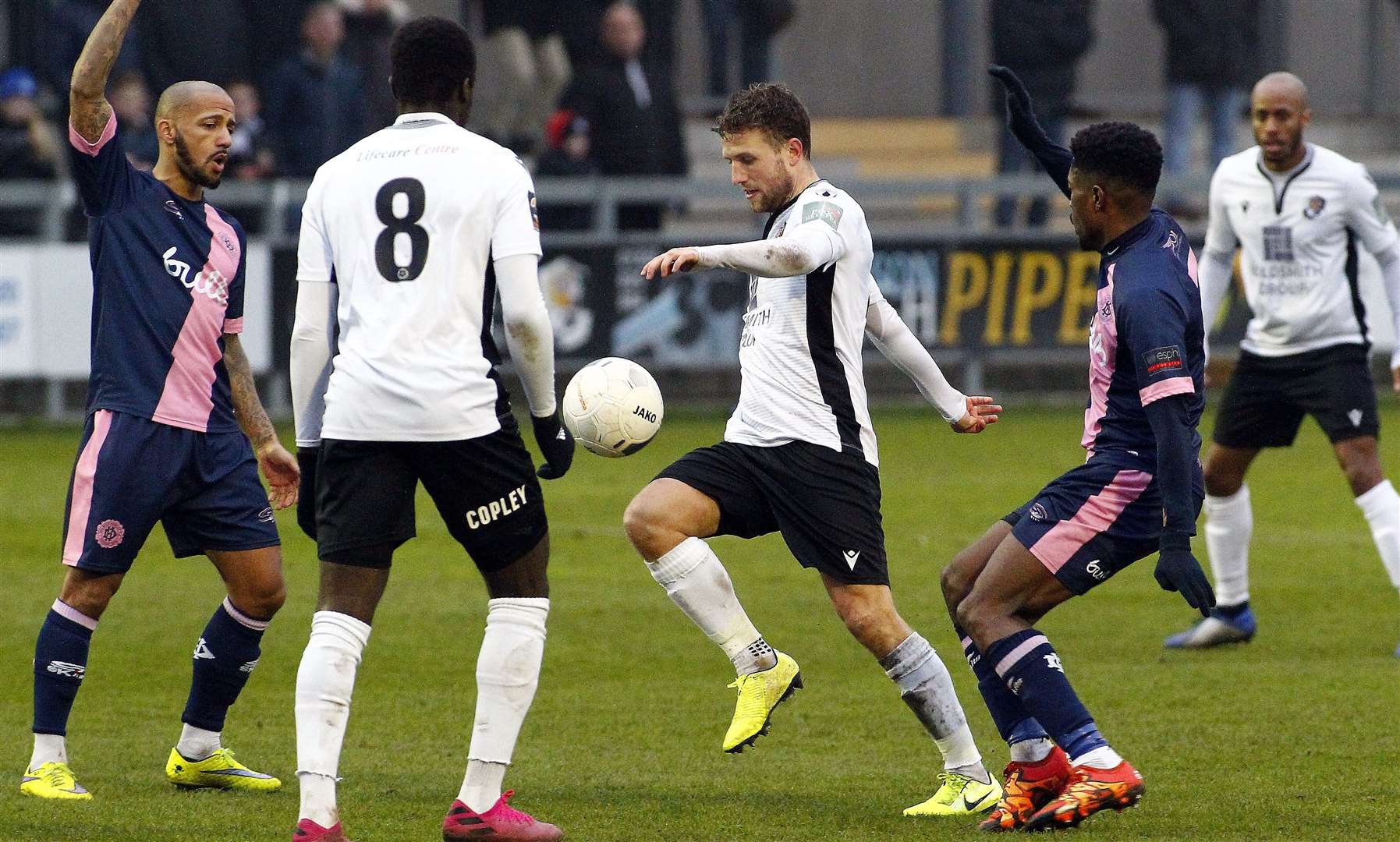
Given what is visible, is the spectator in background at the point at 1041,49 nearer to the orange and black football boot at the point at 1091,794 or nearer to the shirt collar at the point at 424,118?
the orange and black football boot at the point at 1091,794

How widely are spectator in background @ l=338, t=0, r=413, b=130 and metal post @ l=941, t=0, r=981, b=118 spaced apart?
277 inches

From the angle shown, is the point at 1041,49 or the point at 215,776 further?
the point at 1041,49

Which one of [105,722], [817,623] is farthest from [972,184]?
[105,722]

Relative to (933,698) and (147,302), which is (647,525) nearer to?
(933,698)

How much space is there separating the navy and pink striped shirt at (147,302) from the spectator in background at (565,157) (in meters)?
11.5

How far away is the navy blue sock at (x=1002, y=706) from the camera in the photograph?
19.0 ft

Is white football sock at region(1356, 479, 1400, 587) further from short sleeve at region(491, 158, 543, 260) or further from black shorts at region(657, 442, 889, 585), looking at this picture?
short sleeve at region(491, 158, 543, 260)

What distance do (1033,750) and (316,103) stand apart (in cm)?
1291

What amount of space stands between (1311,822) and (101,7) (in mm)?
14753

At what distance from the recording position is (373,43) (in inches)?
733

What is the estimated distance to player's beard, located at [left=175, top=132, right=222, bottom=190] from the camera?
608 centimetres

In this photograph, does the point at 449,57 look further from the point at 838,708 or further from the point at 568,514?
the point at 568,514

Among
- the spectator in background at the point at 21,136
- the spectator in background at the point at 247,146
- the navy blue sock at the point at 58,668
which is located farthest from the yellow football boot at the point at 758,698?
the spectator in background at the point at 21,136

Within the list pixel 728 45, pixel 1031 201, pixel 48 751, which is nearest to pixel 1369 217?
pixel 48 751
